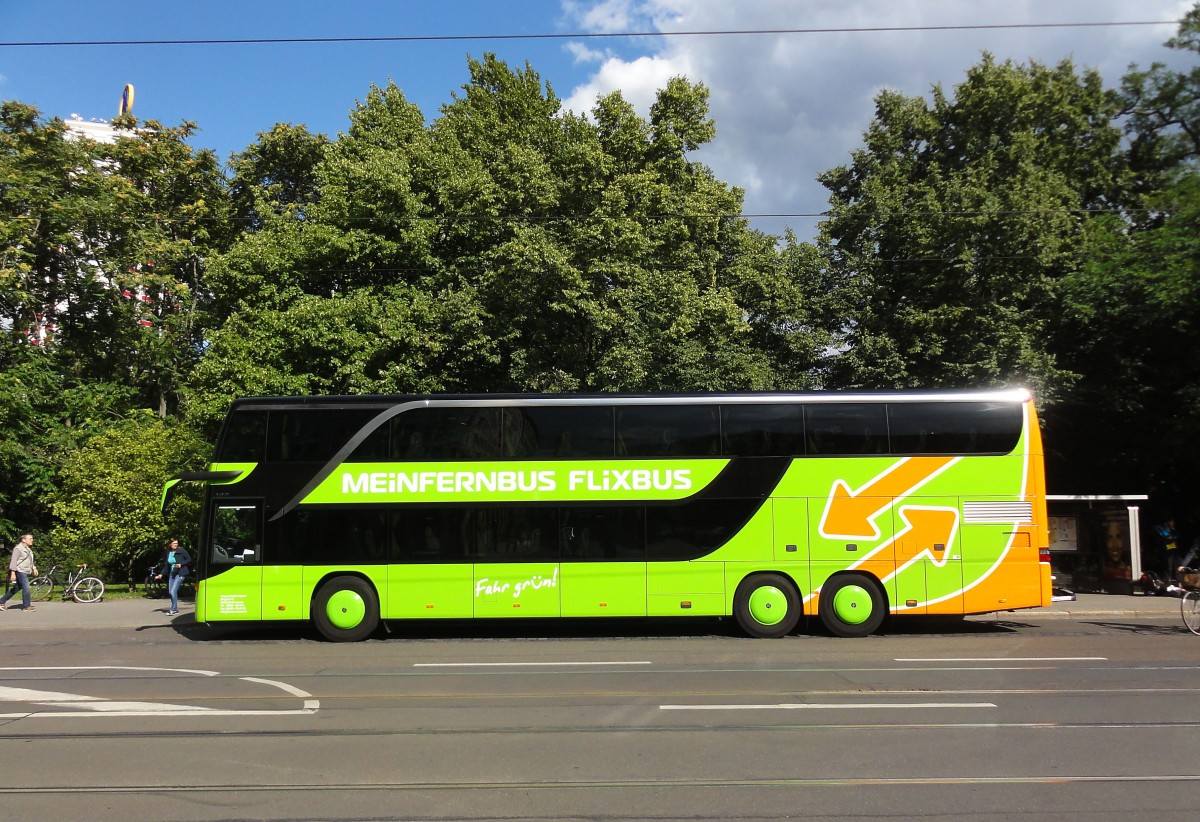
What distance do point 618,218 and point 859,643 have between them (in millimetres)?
12598

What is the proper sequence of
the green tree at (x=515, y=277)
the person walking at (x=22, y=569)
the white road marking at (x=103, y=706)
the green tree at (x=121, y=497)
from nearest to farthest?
the white road marking at (x=103, y=706) → the person walking at (x=22, y=569) → the green tree at (x=515, y=277) → the green tree at (x=121, y=497)

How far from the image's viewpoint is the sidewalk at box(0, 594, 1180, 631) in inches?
655

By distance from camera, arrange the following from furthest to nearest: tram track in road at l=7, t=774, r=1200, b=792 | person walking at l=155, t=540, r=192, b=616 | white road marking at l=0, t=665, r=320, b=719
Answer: person walking at l=155, t=540, r=192, b=616
white road marking at l=0, t=665, r=320, b=719
tram track in road at l=7, t=774, r=1200, b=792

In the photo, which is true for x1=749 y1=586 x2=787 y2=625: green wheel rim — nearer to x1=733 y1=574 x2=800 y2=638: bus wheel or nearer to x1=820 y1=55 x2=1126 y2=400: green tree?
x1=733 y1=574 x2=800 y2=638: bus wheel

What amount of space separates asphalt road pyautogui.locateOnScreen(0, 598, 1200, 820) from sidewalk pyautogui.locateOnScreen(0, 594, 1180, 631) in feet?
12.2

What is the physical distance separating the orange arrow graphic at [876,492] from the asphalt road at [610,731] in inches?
80.0

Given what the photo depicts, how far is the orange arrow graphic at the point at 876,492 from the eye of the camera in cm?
1395

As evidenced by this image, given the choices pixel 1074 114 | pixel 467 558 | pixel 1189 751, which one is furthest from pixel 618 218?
pixel 1189 751

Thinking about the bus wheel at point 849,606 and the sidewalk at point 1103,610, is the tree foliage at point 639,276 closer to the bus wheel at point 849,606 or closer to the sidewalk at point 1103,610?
the sidewalk at point 1103,610

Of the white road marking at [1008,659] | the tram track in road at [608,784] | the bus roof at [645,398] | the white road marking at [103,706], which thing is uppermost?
the bus roof at [645,398]

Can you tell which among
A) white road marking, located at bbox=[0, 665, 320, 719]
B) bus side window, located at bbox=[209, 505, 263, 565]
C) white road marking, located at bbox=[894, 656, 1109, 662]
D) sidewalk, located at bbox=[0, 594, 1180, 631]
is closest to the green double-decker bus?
bus side window, located at bbox=[209, 505, 263, 565]

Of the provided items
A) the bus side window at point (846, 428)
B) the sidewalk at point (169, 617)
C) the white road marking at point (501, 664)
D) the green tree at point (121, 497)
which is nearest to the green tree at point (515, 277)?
the green tree at point (121, 497)

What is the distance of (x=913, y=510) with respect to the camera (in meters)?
14.0

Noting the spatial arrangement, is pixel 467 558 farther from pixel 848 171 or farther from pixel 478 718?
pixel 848 171
